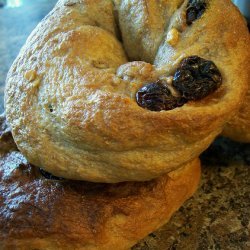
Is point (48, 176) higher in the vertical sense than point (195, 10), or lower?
lower

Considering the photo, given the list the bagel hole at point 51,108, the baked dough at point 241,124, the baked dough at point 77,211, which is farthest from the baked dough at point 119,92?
the baked dough at point 241,124

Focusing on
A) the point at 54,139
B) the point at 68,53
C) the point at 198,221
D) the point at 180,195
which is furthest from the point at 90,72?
the point at 198,221

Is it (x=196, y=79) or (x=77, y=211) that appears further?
(x=77, y=211)

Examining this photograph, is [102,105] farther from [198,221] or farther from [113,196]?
[198,221]

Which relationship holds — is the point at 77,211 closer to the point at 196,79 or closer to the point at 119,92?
the point at 119,92

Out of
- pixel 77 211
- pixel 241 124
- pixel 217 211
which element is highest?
pixel 77 211

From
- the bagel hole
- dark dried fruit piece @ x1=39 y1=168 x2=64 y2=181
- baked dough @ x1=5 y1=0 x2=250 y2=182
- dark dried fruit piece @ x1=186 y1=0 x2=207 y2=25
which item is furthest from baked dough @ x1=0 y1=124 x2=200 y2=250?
dark dried fruit piece @ x1=186 y1=0 x2=207 y2=25

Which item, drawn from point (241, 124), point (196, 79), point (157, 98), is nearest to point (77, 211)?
point (157, 98)

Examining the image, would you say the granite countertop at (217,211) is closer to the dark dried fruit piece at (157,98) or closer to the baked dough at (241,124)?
the baked dough at (241,124)
